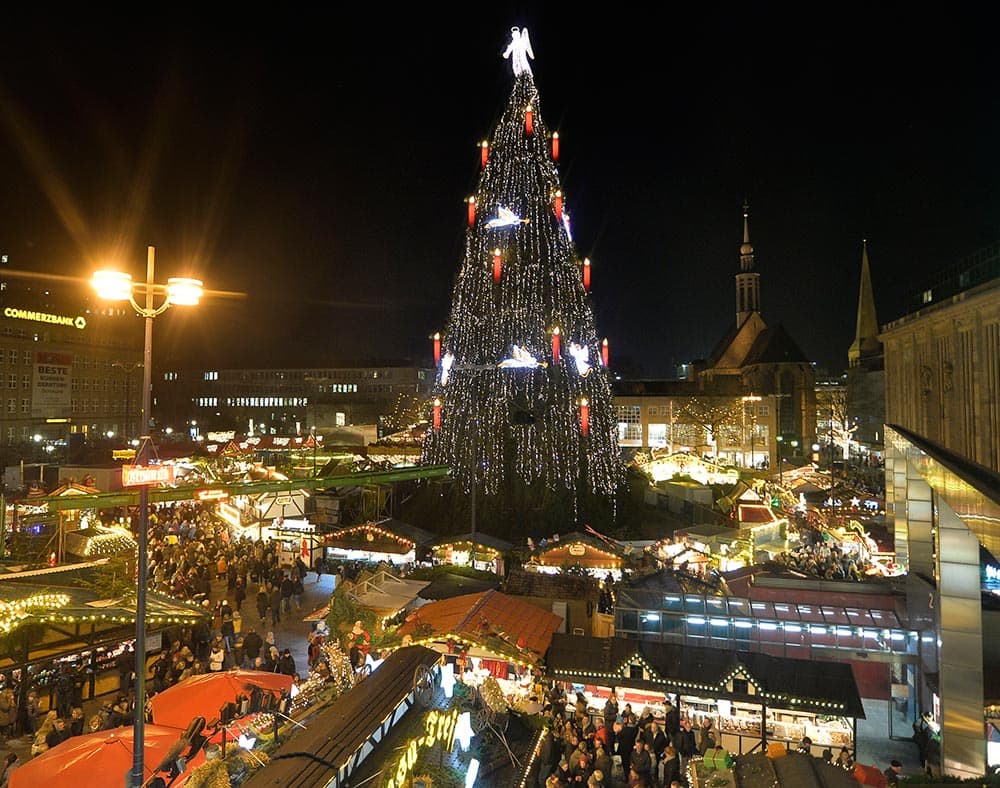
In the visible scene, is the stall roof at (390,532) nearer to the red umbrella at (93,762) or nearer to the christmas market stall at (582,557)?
the christmas market stall at (582,557)

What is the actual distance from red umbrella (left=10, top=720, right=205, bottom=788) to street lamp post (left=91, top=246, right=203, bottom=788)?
25cm

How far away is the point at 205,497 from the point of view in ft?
62.1

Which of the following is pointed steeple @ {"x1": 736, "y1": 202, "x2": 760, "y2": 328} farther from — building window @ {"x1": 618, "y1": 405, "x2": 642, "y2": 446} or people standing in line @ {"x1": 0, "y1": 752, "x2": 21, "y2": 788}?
people standing in line @ {"x1": 0, "y1": 752, "x2": 21, "y2": 788}

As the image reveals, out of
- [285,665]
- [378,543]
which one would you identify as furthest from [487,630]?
[378,543]

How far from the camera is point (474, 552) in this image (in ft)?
64.0

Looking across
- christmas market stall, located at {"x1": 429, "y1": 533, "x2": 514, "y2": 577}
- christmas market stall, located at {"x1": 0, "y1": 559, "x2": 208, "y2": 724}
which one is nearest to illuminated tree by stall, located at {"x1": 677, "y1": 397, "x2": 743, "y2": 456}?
christmas market stall, located at {"x1": 429, "y1": 533, "x2": 514, "y2": 577}

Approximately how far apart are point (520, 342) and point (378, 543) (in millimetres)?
8786

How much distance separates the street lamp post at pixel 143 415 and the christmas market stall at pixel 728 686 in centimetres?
618

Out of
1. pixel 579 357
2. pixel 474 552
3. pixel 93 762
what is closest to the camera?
pixel 93 762

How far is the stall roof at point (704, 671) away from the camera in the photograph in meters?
9.14

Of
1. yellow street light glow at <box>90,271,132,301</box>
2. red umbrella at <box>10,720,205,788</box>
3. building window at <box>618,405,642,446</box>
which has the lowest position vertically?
red umbrella at <box>10,720,205,788</box>

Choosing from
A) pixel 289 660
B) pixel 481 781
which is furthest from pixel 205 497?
pixel 481 781

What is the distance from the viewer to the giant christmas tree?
22.8 m

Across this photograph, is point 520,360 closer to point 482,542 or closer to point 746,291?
point 482,542
